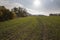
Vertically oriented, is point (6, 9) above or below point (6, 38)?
above

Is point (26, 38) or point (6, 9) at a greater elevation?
point (6, 9)

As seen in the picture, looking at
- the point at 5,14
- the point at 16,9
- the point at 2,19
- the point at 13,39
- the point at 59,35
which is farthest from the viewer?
the point at 16,9

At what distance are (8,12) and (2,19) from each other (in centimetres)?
487

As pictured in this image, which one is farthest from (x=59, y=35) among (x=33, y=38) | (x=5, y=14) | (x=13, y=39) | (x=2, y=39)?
(x=5, y=14)

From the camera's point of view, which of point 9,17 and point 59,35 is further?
point 9,17

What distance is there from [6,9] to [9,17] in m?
2.92

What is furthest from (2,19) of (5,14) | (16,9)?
(16,9)

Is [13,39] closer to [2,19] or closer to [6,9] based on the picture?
[2,19]

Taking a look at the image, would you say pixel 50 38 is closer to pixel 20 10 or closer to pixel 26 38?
pixel 26 38

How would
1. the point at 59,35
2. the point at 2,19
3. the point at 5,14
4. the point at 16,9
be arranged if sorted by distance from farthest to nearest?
the point at 16,9 < the point at 5,14 < the point at 2,19 < the point at 59,35

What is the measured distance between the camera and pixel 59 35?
22750 mm

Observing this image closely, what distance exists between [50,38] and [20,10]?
127ft

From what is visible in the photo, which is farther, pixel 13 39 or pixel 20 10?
pixel 20 10

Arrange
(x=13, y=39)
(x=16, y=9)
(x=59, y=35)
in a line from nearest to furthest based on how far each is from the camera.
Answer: (x=13, y=39) → (x=59, y=35) → (x=16, y=9)
